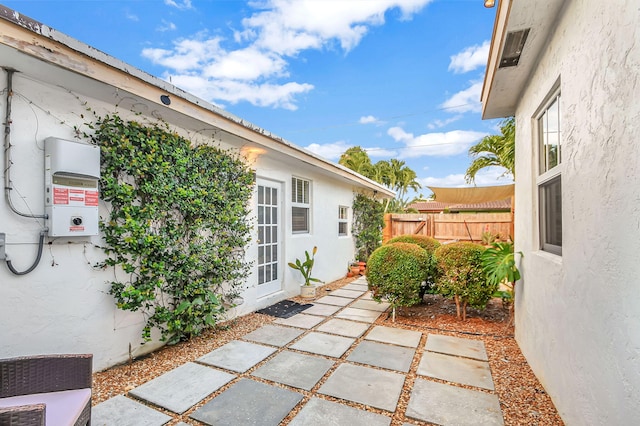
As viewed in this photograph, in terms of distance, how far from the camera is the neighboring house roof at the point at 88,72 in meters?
2.11

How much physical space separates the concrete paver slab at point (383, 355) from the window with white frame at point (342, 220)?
5.39 metres

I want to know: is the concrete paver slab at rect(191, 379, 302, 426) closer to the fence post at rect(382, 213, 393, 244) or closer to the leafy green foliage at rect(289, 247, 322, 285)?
the leafy green foliage at rect(289, 247, 322, 285)

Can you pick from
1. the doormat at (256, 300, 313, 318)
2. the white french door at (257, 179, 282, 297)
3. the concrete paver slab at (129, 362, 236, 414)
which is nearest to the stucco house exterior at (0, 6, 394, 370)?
the concrete paver slab at (129, 362, 236, 414)

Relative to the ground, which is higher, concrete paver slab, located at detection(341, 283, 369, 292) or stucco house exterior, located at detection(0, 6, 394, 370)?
stucco house exterior, located at detection(0, 6, 394, 370)

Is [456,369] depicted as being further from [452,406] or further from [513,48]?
[513,48]

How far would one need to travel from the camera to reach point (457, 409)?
257 cm

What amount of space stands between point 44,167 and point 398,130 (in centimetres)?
2237

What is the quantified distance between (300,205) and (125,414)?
5058 millimetres

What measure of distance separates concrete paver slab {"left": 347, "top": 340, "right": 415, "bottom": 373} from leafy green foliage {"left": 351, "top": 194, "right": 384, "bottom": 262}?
6189 mm

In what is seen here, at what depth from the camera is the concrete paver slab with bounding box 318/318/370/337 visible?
14.6 feet

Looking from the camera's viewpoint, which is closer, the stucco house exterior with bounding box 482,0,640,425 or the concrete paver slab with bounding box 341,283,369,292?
the stucco house exterior with bounding box 482,0,640,425

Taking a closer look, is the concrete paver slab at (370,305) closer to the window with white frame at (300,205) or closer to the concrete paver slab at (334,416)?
the window with white frame at (300,205)

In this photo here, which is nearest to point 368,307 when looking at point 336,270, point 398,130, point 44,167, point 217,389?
point 336,270

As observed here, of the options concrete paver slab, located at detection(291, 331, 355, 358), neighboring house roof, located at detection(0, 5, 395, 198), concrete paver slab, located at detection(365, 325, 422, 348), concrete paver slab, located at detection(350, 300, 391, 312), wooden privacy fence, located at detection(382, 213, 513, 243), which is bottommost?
concrete paver slab, located at detection(350, 300, 391, 312)
